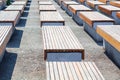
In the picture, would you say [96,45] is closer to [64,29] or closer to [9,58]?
[64,29]

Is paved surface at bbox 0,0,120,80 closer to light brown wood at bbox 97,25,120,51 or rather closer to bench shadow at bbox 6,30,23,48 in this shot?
bench shadow at bbox 6,30,23,48

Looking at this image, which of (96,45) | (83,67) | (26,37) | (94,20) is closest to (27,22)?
(26,37)

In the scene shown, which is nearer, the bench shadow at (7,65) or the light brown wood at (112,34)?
the bench shadow at (7,65)

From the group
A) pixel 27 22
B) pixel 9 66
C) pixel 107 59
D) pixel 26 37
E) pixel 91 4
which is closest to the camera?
pixel 9 66

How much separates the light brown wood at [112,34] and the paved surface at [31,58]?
93 centimetres

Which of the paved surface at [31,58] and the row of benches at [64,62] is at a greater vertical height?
the row of benches at [64,62]

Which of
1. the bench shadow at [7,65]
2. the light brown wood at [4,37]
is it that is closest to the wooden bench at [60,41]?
the bench shadow at [7,65]

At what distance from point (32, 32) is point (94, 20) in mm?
4590

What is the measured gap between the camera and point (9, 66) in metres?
12.0

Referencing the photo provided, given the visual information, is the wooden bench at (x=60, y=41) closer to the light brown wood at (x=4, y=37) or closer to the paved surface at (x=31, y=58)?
the paved surface at (x=31, y=58)

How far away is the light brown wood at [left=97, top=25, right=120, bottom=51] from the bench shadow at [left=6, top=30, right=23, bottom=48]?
195 inches

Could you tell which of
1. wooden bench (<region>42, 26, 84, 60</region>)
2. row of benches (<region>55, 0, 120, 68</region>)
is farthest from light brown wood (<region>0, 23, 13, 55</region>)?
row of benches (<region>55, 0, 120, 68</region>)

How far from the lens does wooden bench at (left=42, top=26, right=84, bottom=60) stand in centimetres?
1115

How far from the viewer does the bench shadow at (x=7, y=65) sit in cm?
1087
